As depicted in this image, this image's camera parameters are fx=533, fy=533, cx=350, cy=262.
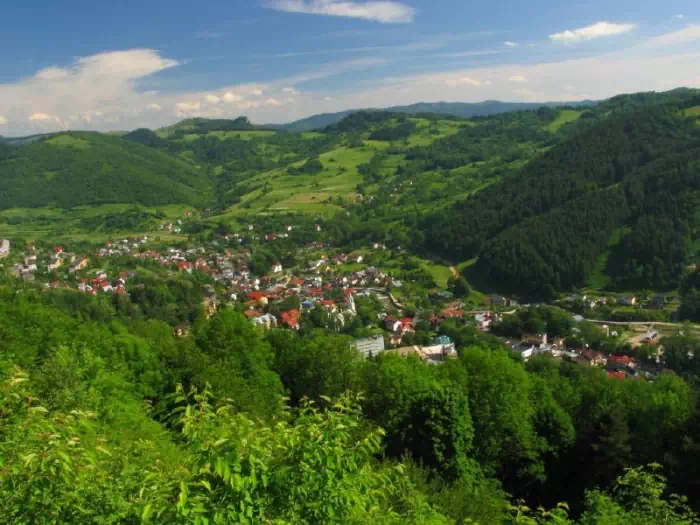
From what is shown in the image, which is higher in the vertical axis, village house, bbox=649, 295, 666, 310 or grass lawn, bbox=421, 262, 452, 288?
grass lawn, bbox=421, 262, 452, 288

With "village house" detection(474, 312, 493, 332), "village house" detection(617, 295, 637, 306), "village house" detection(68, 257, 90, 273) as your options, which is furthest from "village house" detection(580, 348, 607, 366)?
"village house" detection(68, 257, 90, 273)

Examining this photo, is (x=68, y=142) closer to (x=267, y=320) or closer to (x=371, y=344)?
(x=267, y=320)

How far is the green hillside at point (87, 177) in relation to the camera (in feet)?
503

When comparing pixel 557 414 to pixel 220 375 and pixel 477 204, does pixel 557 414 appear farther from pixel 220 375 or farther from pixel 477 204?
pixel 477 204

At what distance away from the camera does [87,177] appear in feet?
535

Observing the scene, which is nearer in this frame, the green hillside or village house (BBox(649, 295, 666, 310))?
village house (BBox(649, 295, 666, 310))

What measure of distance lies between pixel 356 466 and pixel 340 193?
13655 centimetres

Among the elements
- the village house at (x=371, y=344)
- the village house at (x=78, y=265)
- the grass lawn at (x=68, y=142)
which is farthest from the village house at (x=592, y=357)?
the grass lawn at (x=68, y=142)

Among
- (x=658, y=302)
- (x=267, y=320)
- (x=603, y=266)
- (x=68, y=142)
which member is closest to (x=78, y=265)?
(x=267, y=320)

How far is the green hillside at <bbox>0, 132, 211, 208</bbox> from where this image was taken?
153250mm

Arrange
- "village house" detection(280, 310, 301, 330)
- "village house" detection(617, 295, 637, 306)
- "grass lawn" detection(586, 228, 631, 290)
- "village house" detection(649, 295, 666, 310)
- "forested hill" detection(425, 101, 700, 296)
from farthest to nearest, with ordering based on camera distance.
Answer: "forested hill" detection(425, 101, 700, 296) < "grass lawn" detection(586, 228, 631, 290) < "village house" detection(617, 295, 637, 306) < "village house" detection(649, 295, 666, 310) < "village house" detection(280, 310, 301, 330)

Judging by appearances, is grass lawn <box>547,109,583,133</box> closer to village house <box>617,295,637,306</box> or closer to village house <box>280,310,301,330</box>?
village house <box>617,295,637,306</box>

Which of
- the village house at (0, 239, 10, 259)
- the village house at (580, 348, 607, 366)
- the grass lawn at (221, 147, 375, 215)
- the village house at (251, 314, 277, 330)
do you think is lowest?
the village house at (580, 348, 607, 366)

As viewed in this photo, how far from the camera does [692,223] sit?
242 ft
